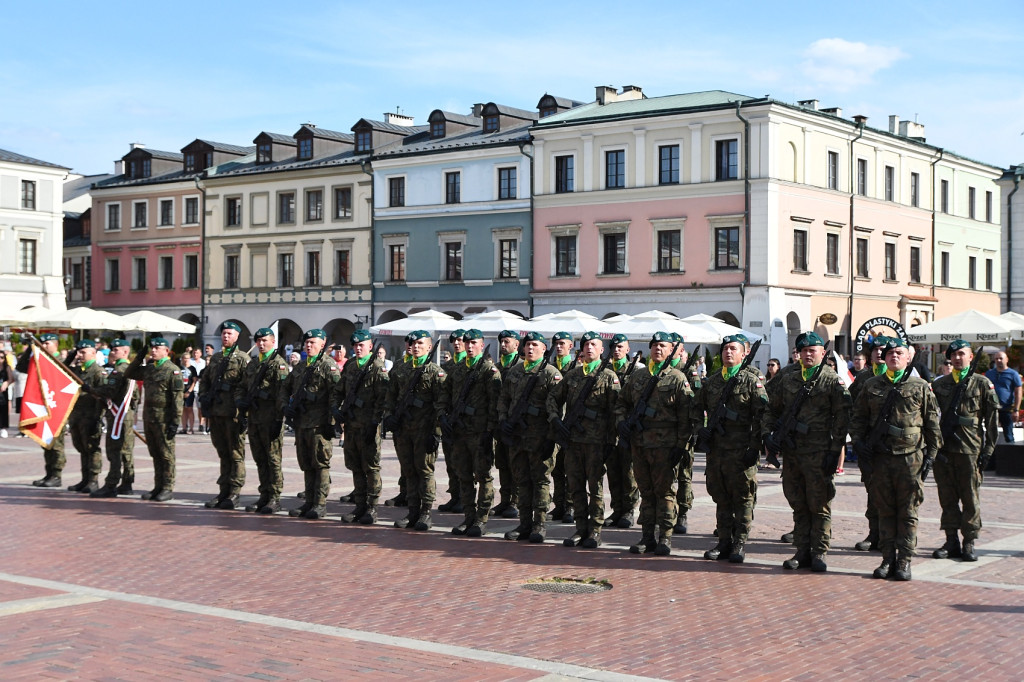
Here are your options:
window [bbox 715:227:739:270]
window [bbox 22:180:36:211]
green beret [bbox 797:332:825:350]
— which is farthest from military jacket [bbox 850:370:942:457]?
window [bbox 22:180:36:211]

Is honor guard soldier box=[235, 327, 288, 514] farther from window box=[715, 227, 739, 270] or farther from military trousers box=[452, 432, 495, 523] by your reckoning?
window box=[715, 227, 739, 270]

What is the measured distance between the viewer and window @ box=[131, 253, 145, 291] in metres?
60.4

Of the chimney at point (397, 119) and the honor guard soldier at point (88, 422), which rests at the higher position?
the chimney at point (397, 119)

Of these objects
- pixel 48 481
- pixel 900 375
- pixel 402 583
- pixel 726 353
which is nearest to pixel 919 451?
pixel 900 375

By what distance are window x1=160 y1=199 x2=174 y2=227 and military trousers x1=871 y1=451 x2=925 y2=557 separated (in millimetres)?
52757

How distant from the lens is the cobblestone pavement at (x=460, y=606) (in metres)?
7.22

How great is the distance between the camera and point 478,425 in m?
12.9

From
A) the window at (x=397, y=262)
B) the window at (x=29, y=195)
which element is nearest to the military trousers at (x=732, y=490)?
the window at (x=397, y=262)

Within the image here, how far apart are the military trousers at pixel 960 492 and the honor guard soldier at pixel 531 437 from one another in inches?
144

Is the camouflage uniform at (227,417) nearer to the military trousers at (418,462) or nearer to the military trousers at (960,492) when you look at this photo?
the military trousers at (418,462)

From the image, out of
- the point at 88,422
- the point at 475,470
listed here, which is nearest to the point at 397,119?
the point at 88,422

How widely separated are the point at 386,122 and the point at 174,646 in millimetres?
50778

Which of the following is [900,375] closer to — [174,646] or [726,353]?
[726,353]

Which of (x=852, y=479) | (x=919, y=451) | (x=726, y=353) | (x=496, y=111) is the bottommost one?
(x=852, y=479)
